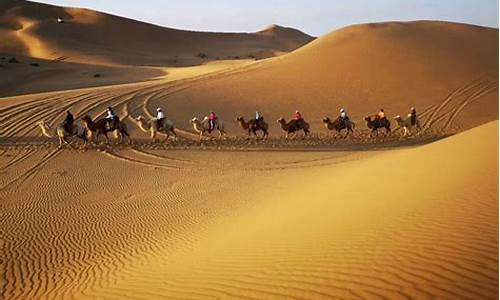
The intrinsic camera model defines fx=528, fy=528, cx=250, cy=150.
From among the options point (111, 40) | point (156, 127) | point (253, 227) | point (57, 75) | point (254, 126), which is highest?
point (111, 40)

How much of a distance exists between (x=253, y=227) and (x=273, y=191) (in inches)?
173

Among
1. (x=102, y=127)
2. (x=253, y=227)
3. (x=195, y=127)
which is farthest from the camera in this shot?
(x=195, y=127)

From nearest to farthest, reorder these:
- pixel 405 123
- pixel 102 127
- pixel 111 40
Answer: pixel 102 127 < pixel 405 123 < pixel 111 40

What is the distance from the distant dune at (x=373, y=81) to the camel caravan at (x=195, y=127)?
126 inches

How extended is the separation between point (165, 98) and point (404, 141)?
46.2 feet

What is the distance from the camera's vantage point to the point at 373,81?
35156 mm

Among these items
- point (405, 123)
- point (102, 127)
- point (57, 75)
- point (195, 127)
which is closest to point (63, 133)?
point (102, 127)

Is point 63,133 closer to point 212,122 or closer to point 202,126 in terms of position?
point 202,126

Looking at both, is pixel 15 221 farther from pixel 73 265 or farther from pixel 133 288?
pixel 133 288

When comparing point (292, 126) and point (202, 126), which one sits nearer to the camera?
point (202, 126)

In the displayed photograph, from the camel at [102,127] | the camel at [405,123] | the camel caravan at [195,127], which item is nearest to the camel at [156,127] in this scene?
the camel caravan at [195,127]

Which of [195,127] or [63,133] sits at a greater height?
[195,127]

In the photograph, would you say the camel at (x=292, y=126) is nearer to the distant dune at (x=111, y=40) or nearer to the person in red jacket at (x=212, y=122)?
the person in red jacket at (x=212, y=122)

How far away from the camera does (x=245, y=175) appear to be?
55.4 ft
